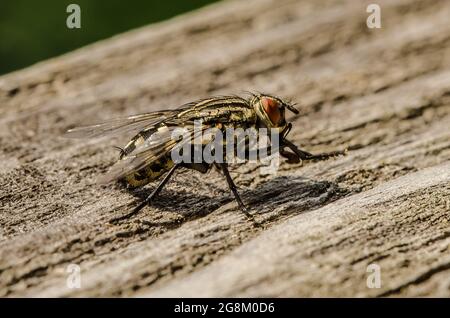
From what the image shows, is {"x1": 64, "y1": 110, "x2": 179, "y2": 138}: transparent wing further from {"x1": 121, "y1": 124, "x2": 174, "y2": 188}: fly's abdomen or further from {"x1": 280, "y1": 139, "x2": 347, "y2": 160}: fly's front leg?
{"x1": 280, "y1": 139, "x2": 347, "y2": 160}: fly's front leg

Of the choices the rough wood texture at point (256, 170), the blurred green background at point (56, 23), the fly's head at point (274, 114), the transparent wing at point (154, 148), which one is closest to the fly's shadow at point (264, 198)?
the rough wood texture at point (256, 170)

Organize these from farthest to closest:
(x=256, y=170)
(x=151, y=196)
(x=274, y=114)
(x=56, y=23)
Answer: (x=56, y=23) < (x=274, y=114) < (x=256, y=170) < (x=151, y=196)

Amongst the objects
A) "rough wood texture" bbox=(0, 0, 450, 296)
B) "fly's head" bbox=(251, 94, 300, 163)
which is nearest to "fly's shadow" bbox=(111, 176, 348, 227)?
"rough wood texture" bbox=(0, 0, 450, 296)

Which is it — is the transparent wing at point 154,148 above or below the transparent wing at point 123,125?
below

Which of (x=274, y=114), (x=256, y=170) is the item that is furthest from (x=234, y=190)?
(x=274, y=114)

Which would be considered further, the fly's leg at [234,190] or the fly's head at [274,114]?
the fly's head at [274,114]

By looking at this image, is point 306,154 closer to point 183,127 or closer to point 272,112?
point 272,112

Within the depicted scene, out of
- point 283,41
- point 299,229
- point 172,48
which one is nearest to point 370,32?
point 283,41

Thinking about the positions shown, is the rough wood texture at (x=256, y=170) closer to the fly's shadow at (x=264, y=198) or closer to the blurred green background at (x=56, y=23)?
the fly's shadow at (x=264, y=198)
